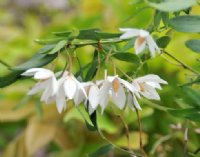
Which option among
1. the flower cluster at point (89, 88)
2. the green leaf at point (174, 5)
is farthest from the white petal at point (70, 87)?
the green leaf at point (174, 5)

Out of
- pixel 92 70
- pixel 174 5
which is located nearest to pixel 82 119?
pixel 92 70

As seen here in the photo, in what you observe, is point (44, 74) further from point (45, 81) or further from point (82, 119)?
point (82, 119)

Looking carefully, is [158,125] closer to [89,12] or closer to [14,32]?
[89,12]

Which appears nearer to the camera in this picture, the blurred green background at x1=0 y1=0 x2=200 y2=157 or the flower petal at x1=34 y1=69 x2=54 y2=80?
the flower petal at x1=34 y1=69 x2=54 y2=80

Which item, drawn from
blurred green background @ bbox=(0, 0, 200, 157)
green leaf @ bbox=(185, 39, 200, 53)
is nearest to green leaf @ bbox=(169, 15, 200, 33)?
green leaf @ bbox=(185, 39, 200, 53)

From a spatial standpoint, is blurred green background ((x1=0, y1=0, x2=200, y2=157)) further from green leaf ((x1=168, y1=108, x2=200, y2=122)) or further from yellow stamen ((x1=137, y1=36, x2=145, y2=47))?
yellow stamen ((x1=137, y1=36, x2=145, y2=47))

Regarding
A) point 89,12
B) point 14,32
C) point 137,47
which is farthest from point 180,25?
point 14,32

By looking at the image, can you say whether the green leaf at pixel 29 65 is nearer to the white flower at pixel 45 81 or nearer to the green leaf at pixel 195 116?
the white flower at pixel 45 81
